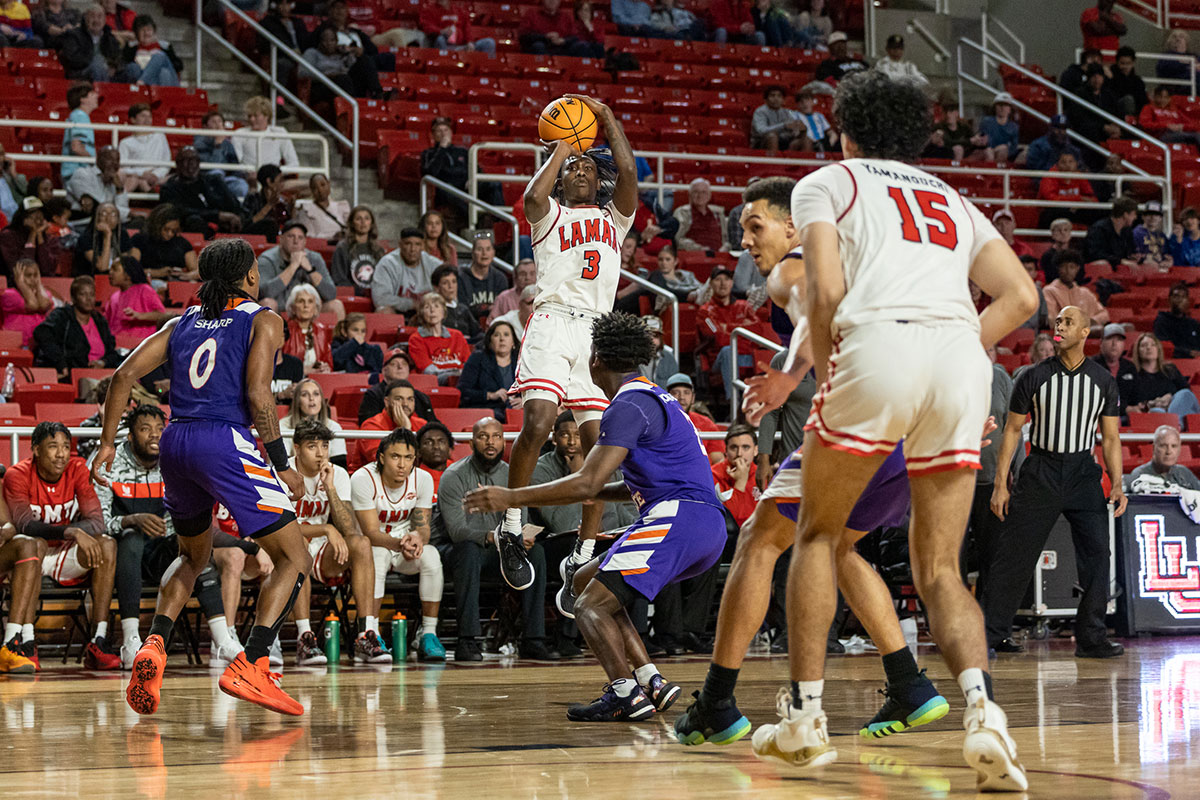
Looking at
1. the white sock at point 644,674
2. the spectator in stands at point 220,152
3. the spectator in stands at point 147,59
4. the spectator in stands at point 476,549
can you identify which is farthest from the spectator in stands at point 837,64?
the white sock at point 644,674

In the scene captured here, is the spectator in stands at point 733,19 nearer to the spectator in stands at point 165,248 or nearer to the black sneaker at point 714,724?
the spectator in stands at point 165,248

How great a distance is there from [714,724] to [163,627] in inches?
106

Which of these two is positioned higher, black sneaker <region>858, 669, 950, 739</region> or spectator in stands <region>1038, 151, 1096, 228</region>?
spectator in stands <region>1038, 151, 1096, 228</region>

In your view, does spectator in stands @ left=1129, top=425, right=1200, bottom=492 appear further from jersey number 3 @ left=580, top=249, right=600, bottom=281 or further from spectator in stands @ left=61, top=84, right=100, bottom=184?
spectator in stands @ left=61, top=84, right=100, bottom=184

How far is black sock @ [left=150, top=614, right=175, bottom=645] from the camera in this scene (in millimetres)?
6026

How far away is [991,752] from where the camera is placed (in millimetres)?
3629

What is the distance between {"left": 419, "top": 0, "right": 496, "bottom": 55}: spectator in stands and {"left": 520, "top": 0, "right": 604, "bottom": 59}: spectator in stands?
536 mm

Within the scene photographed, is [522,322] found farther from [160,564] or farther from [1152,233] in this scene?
[1152,233]

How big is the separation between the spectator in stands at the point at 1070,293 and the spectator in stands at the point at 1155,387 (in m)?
0.89

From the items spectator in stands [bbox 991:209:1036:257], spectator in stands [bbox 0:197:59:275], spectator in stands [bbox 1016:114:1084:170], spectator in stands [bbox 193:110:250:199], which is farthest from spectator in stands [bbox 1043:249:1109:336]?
spectator in stands [bbox 0:197:59:275]

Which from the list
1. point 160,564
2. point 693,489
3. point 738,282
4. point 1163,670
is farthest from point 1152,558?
point 160,564

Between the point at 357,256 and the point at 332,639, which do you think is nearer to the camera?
the point at 332,639

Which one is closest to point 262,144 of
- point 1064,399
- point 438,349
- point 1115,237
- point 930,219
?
point 438,349

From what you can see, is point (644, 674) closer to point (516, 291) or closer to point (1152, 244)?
point (516, 291)
